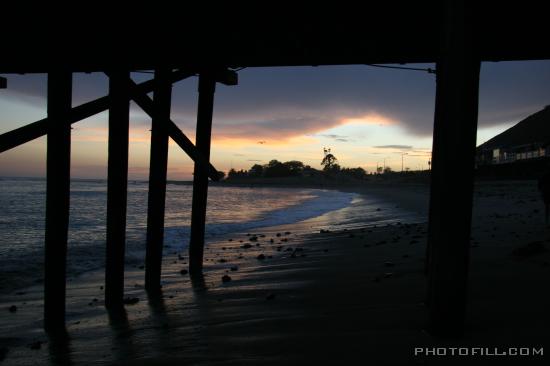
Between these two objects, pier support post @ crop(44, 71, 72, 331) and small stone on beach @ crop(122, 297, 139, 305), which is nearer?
pier support post @ crop(44, 71, 72, 331)

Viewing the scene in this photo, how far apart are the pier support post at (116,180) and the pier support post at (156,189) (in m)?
1.03

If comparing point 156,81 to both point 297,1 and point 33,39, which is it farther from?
point 297,1

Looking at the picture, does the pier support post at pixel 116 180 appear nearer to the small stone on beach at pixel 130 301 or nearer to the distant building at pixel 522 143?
the small stone on beach at pixel 130 301

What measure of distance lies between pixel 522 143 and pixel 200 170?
73.0 meters

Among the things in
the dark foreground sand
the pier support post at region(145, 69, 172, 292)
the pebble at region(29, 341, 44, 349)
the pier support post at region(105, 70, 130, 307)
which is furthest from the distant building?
the pebble at region(29, 341, 44, 349)

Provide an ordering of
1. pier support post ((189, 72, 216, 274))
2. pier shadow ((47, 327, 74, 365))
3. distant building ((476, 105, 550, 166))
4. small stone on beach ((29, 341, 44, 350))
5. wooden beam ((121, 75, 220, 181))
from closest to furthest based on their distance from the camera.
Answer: pier shadow ((47, 327, 74, 365)), small stone on beach ((29, 341, 44, 350)), wooden beam ((121, 75, 220, 181)), pier support post ((189, 72, 216, 274)), distant building ((476, 105, 550, 166))

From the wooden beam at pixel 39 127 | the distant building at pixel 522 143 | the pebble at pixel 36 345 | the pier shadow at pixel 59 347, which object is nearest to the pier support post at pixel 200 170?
the wooden beam at pixel 39 127

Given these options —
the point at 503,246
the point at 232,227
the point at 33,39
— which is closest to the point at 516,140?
the point at 232,227

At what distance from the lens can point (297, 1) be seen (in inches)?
209

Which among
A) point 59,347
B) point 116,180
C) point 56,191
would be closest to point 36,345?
point 59,347

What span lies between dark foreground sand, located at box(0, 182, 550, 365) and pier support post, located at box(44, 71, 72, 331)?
12.8 inches

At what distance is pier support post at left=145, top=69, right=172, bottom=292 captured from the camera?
6812 millimetres

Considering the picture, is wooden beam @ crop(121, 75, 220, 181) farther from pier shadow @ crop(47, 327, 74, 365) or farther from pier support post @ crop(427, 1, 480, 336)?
pier support post @ crop(427, 1, 480, 336)

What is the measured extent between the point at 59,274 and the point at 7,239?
35.5ft
